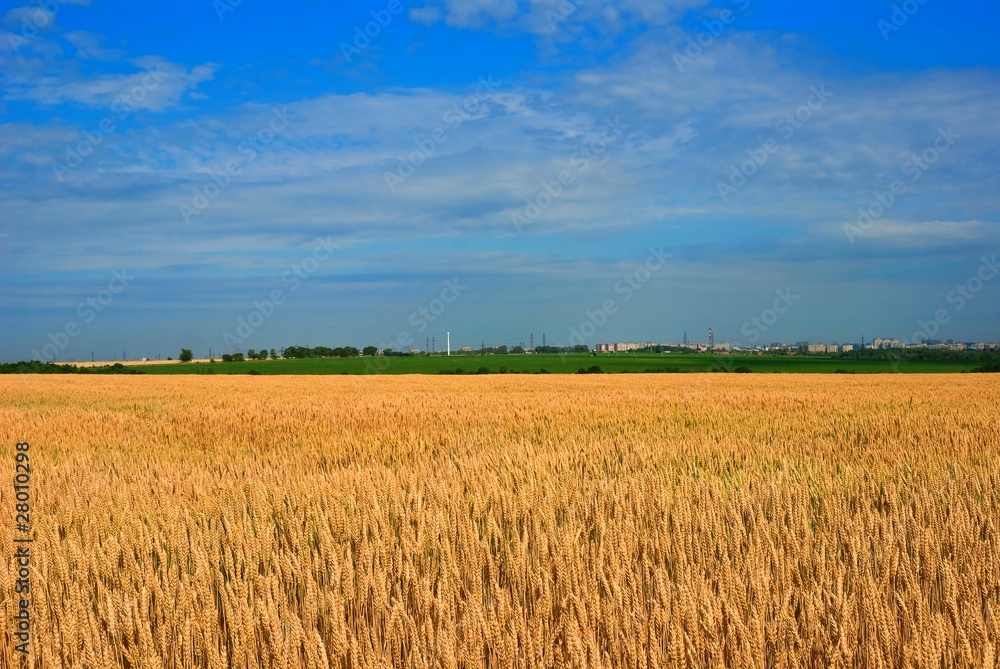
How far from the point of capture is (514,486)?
6160 millimetres

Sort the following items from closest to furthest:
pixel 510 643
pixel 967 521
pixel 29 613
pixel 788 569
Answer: pixel 510 643 → pixel 29 613 → pixel 788 569 → pixel 967 521

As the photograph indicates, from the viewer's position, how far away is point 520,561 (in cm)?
378

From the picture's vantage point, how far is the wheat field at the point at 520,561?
2.85 m

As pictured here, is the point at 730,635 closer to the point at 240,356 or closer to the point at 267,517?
the point at 267,517

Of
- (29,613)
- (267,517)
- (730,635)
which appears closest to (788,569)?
(730,635)

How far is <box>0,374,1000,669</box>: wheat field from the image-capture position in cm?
285

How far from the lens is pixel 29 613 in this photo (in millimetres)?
3400

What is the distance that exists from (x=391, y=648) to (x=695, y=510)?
2.80m

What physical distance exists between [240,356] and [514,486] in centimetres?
10044

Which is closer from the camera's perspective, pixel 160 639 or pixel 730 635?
pixel 730 635

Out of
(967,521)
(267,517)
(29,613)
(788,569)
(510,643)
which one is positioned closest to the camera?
(510,643)

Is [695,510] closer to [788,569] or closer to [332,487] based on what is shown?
[788,569]

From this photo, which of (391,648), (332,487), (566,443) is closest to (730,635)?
(391,648)

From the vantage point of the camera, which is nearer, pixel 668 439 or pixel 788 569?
pixel 788 569
